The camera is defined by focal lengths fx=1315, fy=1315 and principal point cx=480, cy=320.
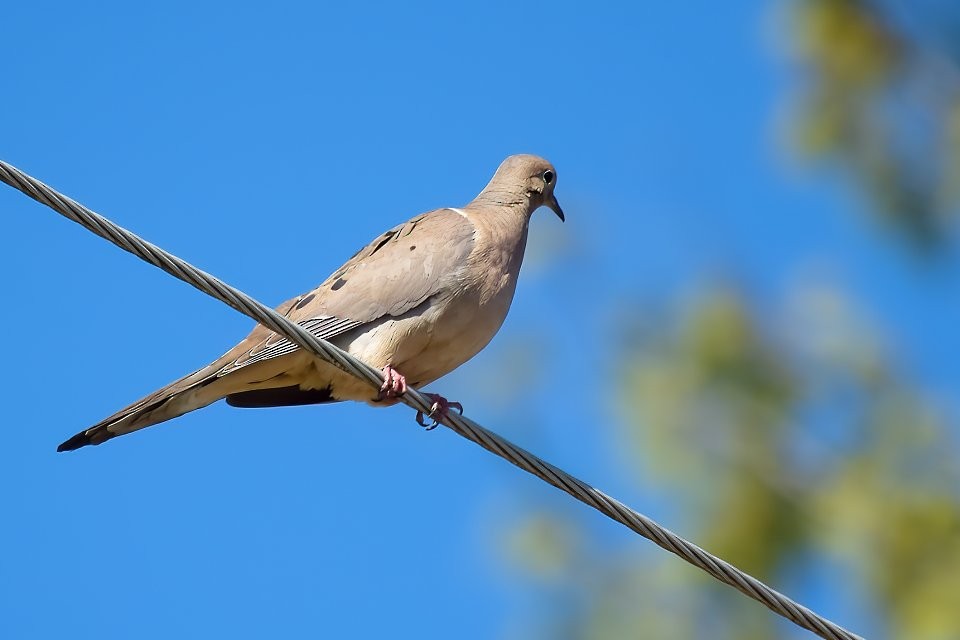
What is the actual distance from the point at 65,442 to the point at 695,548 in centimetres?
247

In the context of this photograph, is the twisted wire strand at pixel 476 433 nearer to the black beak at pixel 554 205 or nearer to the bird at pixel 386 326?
the bird at pixel 386 326

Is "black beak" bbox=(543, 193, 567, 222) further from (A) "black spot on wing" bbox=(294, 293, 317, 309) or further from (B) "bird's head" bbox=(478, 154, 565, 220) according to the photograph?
(A) "black spot on wing" bbox=(294, 293, 317, 309)

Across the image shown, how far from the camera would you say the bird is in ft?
18.0

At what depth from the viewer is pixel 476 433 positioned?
4305 mm

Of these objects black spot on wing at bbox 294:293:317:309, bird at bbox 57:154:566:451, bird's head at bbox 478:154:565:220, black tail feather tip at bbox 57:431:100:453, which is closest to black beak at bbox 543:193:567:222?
bird's head at bbox 478:154:565:220

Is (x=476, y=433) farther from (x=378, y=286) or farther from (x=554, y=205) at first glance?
(x=554, y=205)

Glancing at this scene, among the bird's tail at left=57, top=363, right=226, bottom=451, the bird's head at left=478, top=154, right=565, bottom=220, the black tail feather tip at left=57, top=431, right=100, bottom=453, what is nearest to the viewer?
the black tail feather tip at left=57, top=431, right=100, bottom=453

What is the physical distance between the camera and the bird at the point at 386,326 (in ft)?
18.0

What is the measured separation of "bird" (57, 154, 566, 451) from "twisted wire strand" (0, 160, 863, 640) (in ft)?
3.46

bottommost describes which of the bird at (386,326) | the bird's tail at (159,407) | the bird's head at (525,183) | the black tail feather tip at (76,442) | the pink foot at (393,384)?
the black tail feather tip at (76,442)

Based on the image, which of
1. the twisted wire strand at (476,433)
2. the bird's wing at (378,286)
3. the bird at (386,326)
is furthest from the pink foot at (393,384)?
the twisted wire strand at (476,433)

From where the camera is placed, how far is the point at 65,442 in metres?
4.99

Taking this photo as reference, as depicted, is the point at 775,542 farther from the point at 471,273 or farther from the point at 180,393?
the point at 180,393

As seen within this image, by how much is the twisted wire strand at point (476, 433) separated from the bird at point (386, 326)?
1054mm
